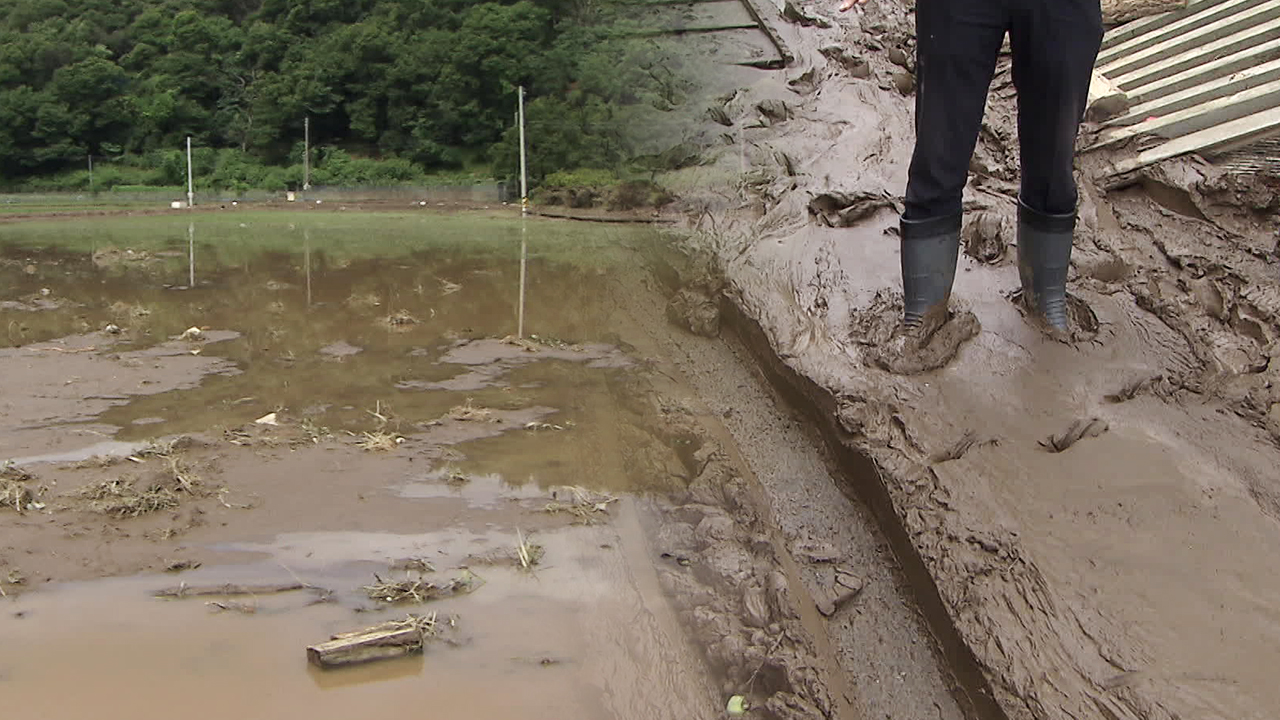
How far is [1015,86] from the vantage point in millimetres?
2168

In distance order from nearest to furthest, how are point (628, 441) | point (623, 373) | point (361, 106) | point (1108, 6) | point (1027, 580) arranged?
point (1027, 580)
point (628, 441)
point (623, 373)
point (1108, 6)
point (361, 106)

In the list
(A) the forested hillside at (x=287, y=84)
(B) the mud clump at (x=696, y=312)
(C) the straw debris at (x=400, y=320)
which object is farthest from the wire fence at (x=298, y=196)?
(B) the mud clump at (x=696, y=312)

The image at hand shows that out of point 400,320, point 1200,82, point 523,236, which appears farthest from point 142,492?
point 523,236

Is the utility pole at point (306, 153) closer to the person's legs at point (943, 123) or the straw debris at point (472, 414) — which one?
the straw debris at point (472, 414)

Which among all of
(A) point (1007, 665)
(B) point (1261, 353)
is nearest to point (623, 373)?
(B) point (1261, 353)

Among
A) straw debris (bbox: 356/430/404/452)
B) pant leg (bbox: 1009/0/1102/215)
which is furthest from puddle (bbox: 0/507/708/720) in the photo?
pant leg (bbox: 1009/0/1102/215)

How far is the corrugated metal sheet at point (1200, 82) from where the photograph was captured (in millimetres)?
2947

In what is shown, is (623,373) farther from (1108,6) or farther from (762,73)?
(1108,6)

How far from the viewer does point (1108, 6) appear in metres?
4.58

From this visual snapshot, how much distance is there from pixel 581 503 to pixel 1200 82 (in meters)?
2.74

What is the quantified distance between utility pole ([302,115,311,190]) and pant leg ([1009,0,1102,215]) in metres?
26.9

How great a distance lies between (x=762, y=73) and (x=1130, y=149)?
1.91 m

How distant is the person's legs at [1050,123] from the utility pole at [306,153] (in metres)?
→ 26.9

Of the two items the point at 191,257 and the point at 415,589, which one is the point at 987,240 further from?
the point at 191,257
